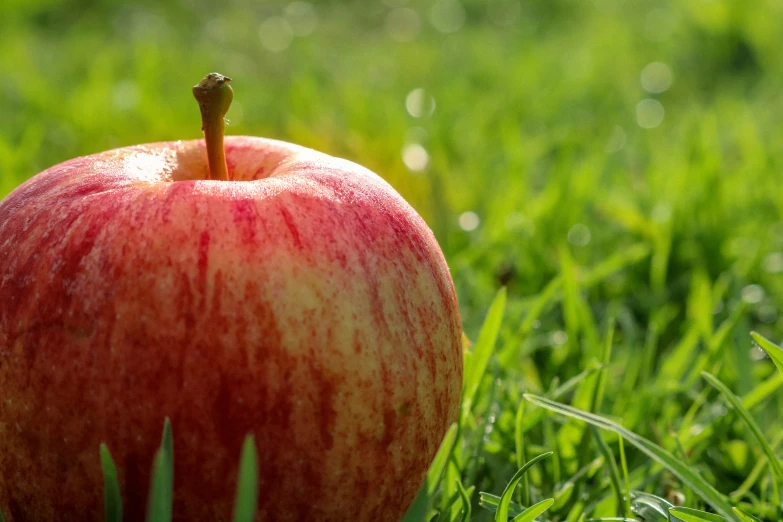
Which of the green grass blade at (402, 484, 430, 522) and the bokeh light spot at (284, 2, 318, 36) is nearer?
the green grass blade at (402, 484, 430, 522)

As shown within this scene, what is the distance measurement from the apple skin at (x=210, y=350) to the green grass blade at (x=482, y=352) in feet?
Answer: 1.37

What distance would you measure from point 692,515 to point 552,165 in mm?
2267

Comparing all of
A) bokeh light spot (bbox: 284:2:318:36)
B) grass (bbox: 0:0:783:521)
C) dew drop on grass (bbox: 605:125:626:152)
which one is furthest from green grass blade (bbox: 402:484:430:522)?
bokeh light spot (bbox: 284:2:318:36)

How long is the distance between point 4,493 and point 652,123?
11.4 ft

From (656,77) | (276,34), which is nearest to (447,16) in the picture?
(276,34)

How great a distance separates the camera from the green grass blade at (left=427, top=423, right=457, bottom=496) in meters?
1.21

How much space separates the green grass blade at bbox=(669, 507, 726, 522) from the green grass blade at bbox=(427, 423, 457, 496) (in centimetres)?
34

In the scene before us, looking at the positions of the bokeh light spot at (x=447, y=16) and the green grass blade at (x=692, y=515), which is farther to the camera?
the bokeh light spot at (x=447, y=16)

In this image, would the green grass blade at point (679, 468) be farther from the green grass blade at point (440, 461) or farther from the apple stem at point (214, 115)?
the apple stem at point (214, 115)

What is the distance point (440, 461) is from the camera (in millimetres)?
1270

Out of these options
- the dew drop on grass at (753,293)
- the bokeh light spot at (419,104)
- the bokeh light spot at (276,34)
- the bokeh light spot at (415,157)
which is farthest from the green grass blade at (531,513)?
the bokeh light spot at (276,34)

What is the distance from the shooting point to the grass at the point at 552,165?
1.69 m

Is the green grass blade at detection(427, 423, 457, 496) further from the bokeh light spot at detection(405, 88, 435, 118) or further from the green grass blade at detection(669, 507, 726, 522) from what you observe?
the bokeh light spot at detection(405, 88, 435, 118)

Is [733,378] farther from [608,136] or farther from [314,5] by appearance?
[314,5]
